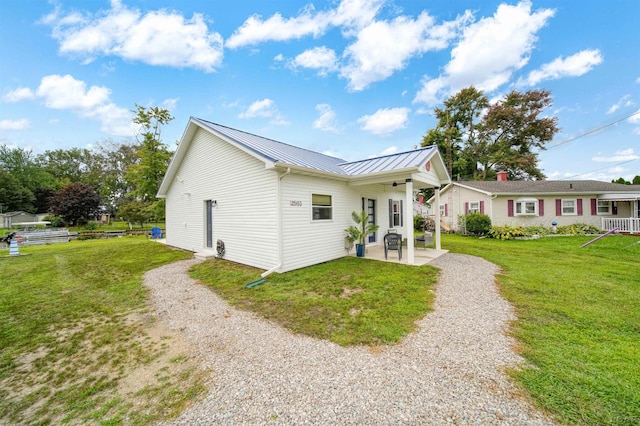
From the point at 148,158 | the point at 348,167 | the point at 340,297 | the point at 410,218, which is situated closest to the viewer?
the point at 340,297

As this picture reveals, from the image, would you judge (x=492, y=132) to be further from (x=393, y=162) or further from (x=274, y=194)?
(x=274, y=194)

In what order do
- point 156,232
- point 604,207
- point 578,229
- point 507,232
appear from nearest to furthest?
point 507,232
point 578,229
point 604,207
point 156,232

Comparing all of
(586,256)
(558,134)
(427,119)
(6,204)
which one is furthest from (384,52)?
→ (6,204)

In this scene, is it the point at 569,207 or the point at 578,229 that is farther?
the point at 569,207

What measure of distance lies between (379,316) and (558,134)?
35.3 m

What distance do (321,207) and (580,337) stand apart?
6471 millimetres

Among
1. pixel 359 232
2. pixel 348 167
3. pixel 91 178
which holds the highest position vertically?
pixel 91 178

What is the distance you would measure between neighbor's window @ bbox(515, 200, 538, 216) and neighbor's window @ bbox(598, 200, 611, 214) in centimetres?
412

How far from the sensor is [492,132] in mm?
28391

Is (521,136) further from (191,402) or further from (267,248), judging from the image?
(191,402)

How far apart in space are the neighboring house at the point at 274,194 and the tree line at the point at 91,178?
890 centimetres

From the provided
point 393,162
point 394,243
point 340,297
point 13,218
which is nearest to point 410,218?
point 394,243

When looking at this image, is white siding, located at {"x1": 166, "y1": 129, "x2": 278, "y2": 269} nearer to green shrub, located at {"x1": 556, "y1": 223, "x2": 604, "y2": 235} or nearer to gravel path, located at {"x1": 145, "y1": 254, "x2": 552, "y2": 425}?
gravel path, located at {"x1": 145, "y1": 254, "x2": 552, "y2": 425}

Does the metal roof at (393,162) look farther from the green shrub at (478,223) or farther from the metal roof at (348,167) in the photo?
the green shrub at (478,223)
